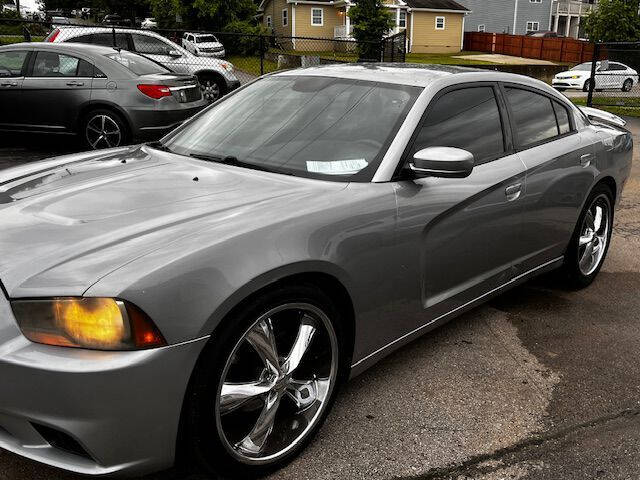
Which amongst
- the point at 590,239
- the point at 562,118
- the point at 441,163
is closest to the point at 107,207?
the point at 441,163

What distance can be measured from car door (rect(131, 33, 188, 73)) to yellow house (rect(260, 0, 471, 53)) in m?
29.5

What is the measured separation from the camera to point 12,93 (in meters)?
8.80

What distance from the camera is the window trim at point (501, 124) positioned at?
9.98 ft

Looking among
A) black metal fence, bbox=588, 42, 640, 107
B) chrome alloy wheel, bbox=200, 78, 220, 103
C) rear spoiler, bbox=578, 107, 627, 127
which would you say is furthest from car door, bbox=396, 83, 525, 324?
black metal fence, bbox=588, 42, 640, 107

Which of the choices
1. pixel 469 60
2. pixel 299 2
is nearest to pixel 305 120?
pixel 469 60

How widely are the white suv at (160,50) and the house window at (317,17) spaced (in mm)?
30571

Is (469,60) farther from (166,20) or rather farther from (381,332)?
(381,332)

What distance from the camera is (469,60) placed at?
126 feet

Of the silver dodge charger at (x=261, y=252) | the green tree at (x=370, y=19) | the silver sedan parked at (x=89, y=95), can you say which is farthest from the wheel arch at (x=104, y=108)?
the green tree at (x=370, y=19)

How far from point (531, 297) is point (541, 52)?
41.7 metres

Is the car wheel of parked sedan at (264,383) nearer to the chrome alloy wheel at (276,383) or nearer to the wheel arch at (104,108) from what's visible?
the chrome alloy wheel at (276,383)

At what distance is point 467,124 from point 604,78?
21.7m

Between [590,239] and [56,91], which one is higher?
[56,91]

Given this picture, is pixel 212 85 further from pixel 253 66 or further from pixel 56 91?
pixel 56 91
